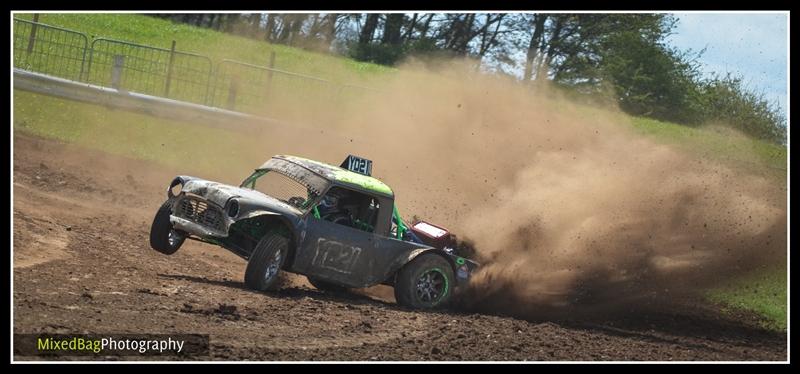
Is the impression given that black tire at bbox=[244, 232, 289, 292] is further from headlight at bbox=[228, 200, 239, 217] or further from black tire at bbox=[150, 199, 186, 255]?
black tire at bbox=[150, 199, 186, 255]

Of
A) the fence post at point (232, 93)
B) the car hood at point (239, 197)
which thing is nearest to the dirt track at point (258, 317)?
the car hood at point (239, 197)

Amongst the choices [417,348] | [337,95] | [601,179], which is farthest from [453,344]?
[337,95]

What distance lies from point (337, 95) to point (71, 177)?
768cm

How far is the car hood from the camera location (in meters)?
10.8

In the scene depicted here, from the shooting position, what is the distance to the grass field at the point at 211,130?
1397 centimetres

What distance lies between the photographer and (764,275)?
13.1 metres

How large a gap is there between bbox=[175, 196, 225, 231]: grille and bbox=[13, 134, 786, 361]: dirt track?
73 centimetres

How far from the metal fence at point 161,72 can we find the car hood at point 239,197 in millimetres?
10008

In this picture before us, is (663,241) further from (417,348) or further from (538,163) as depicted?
(417,348)

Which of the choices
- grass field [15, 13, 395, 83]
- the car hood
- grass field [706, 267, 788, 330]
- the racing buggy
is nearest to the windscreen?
the racing buggy

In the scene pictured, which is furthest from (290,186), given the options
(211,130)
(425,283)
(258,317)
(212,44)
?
(212,44)

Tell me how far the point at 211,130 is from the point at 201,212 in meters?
11.8

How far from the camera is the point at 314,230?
1126 cm

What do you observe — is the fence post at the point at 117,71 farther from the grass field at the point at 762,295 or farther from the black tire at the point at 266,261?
the grass field at the point at 762,295
